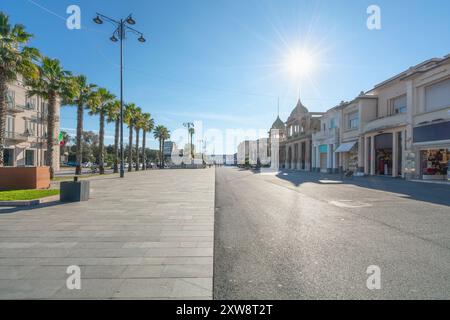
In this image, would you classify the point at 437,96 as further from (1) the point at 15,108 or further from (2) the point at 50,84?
(1) the point at 15,108

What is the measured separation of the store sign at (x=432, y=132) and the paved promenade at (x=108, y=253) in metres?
24.0

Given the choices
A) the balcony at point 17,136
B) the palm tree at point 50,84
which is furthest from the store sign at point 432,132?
the balcony at point 17,136

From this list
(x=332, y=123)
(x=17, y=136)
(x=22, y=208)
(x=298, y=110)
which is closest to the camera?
(x=22, y=208)

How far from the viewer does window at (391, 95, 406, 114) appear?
30691mm

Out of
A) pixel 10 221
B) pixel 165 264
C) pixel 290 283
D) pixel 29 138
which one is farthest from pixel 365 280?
pixel 29 138

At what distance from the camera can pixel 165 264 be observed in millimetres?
4383

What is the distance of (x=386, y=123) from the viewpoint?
30.8 m

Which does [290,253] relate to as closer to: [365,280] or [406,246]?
[365,280]

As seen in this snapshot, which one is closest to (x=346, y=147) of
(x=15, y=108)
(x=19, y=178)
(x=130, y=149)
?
(x=130, y=149)

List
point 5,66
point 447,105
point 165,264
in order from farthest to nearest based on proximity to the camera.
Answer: point 447,105
point 5,66
point 165,264

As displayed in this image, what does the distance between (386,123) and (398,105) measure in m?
3.03

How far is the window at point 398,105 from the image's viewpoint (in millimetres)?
30691
